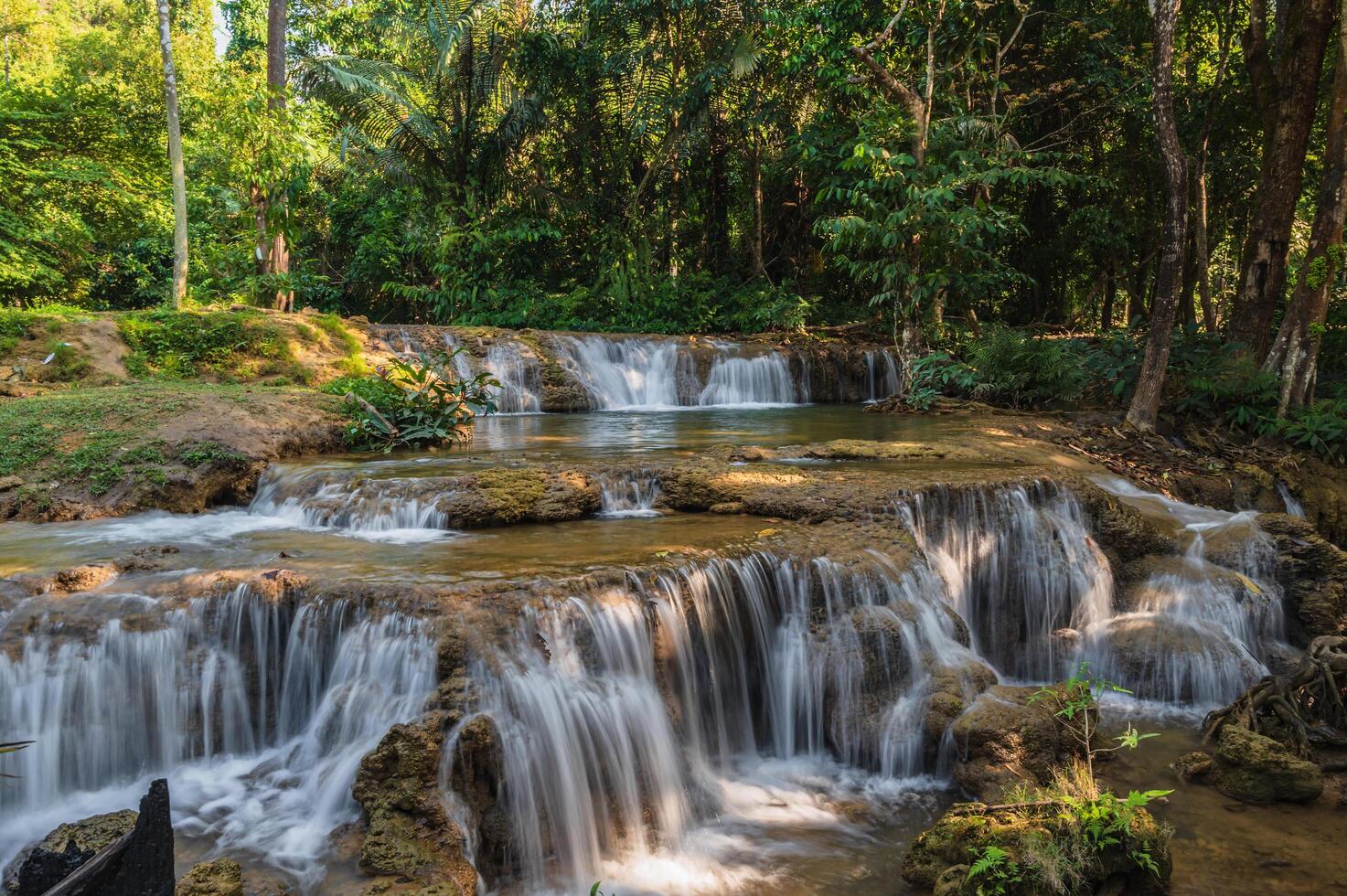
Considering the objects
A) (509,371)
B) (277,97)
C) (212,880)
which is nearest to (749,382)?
(509,371)

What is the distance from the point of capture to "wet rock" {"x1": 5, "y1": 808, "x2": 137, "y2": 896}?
193cm

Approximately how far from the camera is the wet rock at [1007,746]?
5.03 meters

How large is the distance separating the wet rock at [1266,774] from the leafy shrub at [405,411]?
812 cm

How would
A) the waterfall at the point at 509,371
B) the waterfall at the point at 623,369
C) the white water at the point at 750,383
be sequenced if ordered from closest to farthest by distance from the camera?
the waterfall at the point at 509,371 < the waterfall at the point at 623,369 < the white water at the point at 750,383

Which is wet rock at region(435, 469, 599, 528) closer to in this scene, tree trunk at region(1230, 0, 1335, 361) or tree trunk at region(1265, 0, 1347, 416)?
tree trunk at region(1265, 0, 1347, 416)

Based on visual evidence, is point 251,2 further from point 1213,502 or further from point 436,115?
point 1213,502

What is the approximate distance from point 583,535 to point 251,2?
29.1 meters

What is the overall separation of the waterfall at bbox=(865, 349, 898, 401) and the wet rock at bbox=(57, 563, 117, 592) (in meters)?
13.3

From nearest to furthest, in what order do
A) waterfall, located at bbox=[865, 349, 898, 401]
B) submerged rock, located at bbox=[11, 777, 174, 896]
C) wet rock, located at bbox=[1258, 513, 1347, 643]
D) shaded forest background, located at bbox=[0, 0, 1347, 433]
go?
submerged rock, located at bbox=[11, 777, 174, 896] < wet rock, located at bbox=[1258, 513, 1347, 643] < shaded forest background, located at bbox=[0, 0, 1347, 433] < waterfall, located at bbox=[865, 349, 898, 401]

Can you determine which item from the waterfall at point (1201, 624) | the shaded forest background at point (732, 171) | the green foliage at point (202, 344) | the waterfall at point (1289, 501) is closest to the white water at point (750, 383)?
the shaded forest background at point (732, 171)

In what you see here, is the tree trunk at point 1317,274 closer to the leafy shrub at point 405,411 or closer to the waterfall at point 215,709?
the leafy shrub at point 405,411

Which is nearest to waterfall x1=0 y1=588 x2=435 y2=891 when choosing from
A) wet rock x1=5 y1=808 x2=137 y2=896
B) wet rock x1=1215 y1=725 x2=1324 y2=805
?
wet rock x1=5 y1=808 x2=137 y2=896

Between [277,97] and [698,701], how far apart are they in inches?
531

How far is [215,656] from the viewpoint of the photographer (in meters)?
5.19
